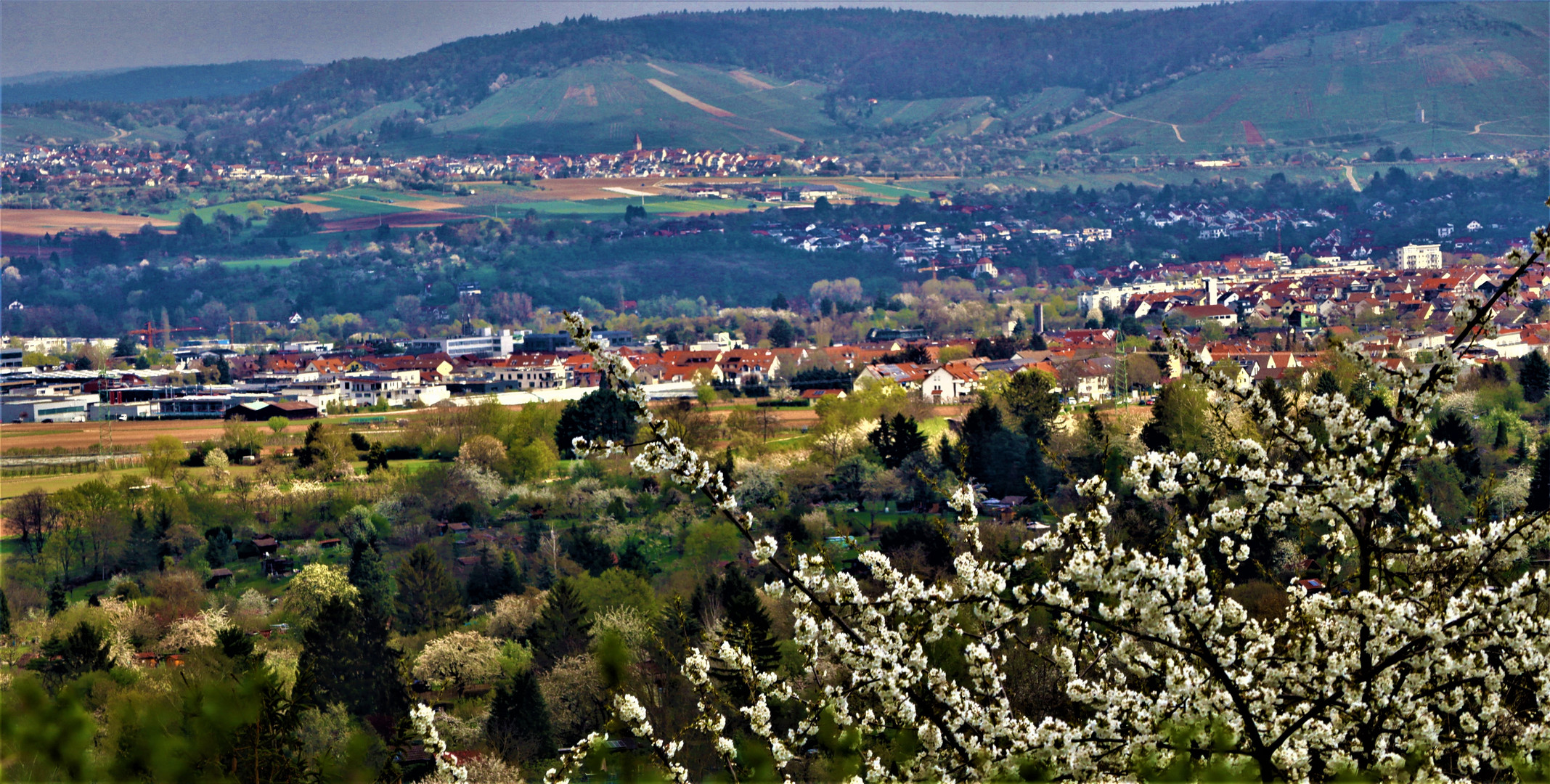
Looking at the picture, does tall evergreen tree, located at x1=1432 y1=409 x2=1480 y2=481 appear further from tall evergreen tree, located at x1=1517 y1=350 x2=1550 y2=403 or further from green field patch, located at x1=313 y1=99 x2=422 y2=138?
green field patch, located at x1=313 y1=99 x2=422 y2=138

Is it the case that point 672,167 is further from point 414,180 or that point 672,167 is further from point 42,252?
point 42,252

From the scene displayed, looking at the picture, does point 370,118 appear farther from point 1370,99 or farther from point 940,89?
point 1370,99

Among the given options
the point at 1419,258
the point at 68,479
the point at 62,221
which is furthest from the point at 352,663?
the point at 62,221

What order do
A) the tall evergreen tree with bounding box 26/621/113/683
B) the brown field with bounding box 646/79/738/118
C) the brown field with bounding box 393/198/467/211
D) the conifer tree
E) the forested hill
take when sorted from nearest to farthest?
1. the conifer tree
2. the tall evergreen tree with bounding box 26/621/113/683
3. the brown field with bounding box 393/198/467/211
4. the brown field with bounding box 646/79/738/118
5. the forested hill

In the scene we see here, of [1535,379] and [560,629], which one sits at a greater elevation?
[560,629]

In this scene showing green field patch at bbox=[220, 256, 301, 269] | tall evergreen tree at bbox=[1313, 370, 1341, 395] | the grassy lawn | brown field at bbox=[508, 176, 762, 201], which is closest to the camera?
tall evergreen tree at bbox=[1313, 370, 1341, 395]

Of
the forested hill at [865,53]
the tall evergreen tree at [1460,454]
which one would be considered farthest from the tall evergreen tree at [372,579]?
the forested hill at [865,53]

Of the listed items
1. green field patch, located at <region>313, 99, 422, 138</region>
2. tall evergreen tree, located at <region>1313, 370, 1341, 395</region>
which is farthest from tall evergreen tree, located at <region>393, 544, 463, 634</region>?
green field patch, located at <region>313, 99, 422, 138</region>
